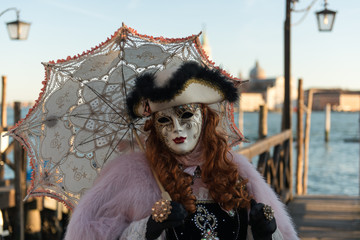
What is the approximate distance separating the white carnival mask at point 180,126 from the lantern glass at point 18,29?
22.5 feet

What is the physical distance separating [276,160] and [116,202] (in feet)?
16.5

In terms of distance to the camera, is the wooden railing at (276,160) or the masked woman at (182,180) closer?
the masked woman at (182,180)

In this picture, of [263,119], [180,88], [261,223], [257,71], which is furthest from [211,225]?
[257,71]

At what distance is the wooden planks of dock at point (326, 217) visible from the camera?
5.89 metres

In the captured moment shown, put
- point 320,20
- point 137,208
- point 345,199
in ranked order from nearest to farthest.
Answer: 1. point 137,208
2. point 345,199
3. point 320,20

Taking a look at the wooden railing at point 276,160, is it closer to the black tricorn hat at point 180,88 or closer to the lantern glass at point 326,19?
the black tricorn hat at point 180,88

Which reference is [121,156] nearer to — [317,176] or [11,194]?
[11,194]

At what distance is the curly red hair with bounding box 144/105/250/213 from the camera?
1970mm

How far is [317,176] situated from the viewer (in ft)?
79.4

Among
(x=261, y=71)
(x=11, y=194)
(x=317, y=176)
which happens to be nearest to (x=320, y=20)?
(x=11, y=194)

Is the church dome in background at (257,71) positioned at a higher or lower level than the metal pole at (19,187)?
higher

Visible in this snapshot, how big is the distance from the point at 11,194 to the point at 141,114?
4.69 meters

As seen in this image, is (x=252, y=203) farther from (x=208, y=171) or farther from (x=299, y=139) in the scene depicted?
(x=299, y=139)

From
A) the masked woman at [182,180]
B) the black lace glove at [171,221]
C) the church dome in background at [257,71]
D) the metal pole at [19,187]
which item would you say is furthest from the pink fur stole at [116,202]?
A: the church dome in background at [257,71]
